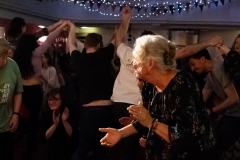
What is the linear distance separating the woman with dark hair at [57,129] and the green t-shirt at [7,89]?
0.53 metres

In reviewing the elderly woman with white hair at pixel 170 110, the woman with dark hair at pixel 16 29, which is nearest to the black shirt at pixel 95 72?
the woman with dark hair at pixel 16 29

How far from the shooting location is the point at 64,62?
6324 mm

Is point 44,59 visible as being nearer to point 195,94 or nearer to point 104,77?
point 104,77

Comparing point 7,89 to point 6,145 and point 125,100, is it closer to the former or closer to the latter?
point 6,145

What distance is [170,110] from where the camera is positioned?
75.2 inches

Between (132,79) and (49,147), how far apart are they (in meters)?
1.00

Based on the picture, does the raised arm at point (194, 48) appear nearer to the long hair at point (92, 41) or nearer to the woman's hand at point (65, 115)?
the long hair at point (92, 41)

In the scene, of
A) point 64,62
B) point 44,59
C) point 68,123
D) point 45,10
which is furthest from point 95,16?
point 68,123

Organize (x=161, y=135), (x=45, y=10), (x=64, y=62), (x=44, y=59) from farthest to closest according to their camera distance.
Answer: (x=45, y=10) < (x=64, y=62) < (x=44, y=59) < (x=161, y=135)

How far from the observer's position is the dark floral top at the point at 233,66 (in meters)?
3.06

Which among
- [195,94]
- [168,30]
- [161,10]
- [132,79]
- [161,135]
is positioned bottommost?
[168,30]

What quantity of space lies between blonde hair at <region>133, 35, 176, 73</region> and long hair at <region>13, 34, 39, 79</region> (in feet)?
6.89

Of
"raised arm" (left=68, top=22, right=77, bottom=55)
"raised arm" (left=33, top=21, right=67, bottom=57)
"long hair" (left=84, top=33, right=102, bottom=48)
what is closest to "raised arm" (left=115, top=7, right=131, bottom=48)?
"long hair" (left=84, top=33, right=102, bottom=48)

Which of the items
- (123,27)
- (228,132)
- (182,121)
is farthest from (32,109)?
(182,121)
